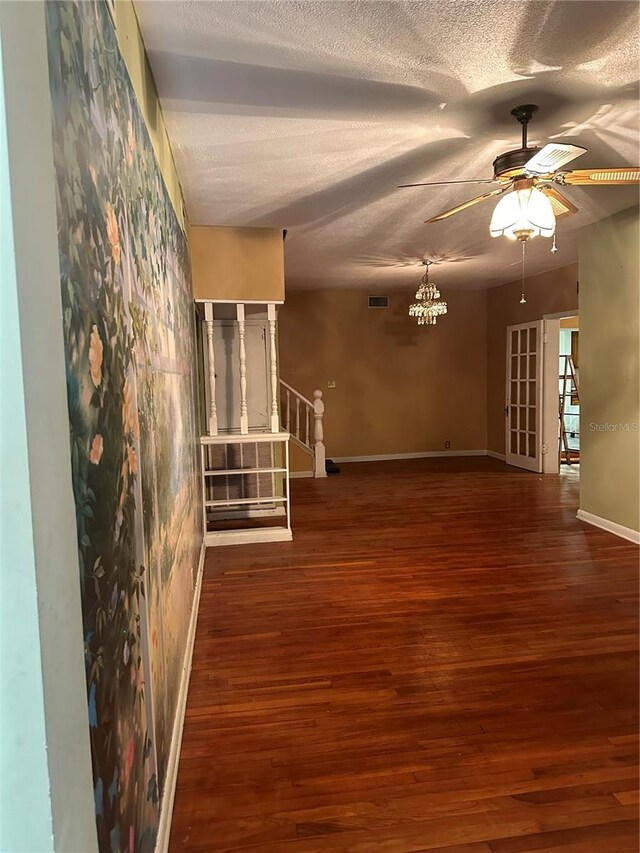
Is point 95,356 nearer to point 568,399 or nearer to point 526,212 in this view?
point 526,212

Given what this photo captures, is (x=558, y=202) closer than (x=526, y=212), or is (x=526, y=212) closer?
(x=526, y=212)

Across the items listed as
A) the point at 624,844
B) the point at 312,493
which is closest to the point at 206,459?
the point at 312,493

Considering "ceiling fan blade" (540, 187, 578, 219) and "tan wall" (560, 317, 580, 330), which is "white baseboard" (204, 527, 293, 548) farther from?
"tan wall" (560, 317, 580, 330)

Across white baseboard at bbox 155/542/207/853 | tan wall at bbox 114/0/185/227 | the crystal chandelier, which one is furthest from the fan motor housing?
the crystal chandelier

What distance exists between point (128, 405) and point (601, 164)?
10.8 feet

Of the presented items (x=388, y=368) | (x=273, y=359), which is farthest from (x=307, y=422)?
(x=273, y=359)

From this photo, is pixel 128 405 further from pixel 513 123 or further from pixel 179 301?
pixel 513 123

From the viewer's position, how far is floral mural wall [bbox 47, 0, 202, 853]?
2.76 ft

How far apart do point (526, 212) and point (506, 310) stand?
575cm

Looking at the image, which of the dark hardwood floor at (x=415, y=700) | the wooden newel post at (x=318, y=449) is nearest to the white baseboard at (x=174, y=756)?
the dark hardwood floor at (x=415, y=700)

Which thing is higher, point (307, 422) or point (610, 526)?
point (307, 422)

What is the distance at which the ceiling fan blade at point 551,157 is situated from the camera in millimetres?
2111

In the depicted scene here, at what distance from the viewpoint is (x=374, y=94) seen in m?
2.24

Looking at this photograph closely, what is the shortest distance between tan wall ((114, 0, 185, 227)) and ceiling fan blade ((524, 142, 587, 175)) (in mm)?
1536
